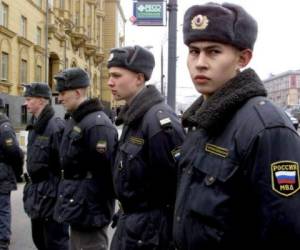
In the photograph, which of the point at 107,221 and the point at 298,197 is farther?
the point at 107,221

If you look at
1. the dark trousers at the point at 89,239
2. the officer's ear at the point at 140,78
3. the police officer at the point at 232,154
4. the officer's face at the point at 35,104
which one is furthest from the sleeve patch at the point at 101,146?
the police officer at the point at 232,154

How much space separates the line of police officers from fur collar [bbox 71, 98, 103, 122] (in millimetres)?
10

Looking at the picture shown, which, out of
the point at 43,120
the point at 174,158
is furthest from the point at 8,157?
the point at 174,158

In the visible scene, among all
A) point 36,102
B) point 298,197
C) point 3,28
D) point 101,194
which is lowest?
A: point 101,194

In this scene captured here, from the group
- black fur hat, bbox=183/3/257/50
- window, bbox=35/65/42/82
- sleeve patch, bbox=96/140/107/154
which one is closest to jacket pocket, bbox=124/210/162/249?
sleeve patch, bbox=96/140/107/154

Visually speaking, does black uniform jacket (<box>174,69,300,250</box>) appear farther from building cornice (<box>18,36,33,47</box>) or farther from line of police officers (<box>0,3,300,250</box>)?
building cornice (<box>18,36,33,47</box>)

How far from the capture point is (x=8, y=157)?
5867 millimetres

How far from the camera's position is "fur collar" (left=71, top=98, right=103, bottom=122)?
168 inches

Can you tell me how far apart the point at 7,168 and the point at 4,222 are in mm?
668

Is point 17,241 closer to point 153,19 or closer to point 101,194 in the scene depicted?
Answer: point 101,194

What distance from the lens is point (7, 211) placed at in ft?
19.6

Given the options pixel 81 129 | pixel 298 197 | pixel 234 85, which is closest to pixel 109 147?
pixel 81 129

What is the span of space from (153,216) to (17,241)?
13.6ft

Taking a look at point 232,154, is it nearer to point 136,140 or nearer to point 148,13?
point 136,140
